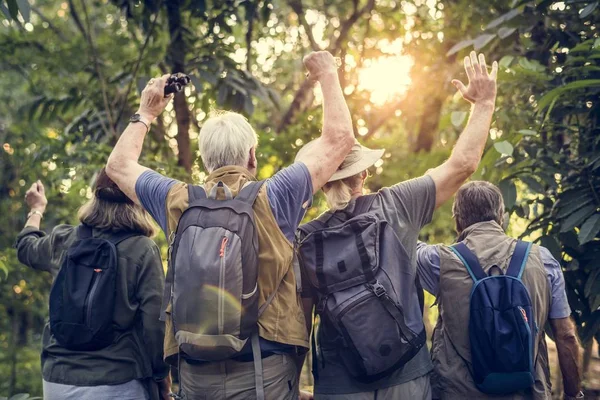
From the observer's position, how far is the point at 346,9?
27.3 feet

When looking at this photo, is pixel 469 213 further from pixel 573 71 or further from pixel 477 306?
pixel 573 71

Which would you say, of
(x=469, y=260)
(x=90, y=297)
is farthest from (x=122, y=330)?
(x=469, y=260)

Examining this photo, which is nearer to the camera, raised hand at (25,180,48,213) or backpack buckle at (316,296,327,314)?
backpack buckle at (316,296,327,314)

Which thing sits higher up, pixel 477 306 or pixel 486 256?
pixel 486 256

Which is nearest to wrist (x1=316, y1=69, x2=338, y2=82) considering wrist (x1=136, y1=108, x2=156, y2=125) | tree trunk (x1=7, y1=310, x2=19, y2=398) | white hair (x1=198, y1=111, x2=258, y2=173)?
→ white hair (x1=198, y1=111, x2=258, y2=173)

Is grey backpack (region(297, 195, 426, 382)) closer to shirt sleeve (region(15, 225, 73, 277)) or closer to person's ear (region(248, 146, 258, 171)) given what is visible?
person's ear (region(248, 146, 258, 171))

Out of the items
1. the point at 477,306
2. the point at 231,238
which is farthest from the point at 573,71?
the point at 231,238

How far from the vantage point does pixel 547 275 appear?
3316mm

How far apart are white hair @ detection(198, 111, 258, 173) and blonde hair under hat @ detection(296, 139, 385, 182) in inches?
10.0

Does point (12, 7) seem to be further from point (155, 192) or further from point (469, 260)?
point (469, 260)

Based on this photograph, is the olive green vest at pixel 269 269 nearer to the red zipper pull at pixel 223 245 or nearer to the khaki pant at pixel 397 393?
the red zipper pull at pixel 223 245

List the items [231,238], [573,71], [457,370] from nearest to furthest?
[231,238] → [457,370] → [573,71]

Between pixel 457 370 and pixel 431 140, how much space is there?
210 inches

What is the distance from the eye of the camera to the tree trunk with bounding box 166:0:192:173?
6.04 meters
